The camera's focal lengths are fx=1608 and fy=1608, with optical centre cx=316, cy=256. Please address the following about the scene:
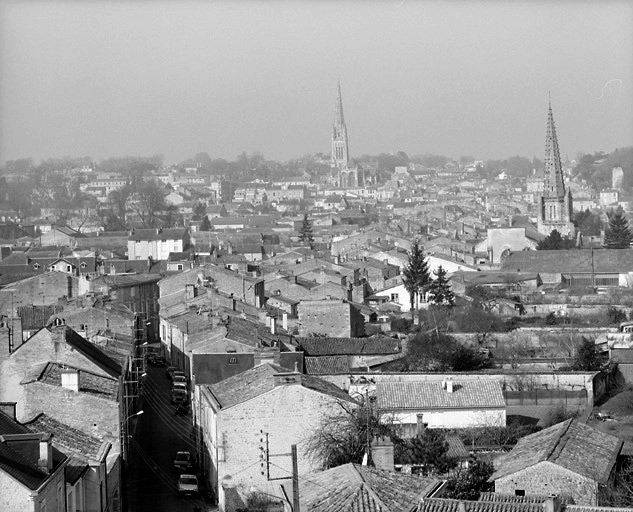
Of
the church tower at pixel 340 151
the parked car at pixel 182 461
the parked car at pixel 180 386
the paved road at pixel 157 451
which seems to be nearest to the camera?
the paved road at pixel 157 451

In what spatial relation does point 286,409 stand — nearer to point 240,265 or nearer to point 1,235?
point 240,265

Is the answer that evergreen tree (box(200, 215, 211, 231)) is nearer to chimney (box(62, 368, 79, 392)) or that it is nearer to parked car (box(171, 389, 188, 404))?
parked car (box(171, 389, 188, 404))

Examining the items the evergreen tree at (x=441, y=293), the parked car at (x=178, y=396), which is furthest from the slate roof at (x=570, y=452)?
the evergreen tree at (x=441, y=293)

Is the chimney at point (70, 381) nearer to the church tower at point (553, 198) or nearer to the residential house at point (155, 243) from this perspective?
the residential house at point (155, 243)

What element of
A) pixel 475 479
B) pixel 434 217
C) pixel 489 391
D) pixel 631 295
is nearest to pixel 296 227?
pixel 434 217

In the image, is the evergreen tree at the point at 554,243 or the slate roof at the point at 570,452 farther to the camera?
the evergreen tree at the point at 554,243

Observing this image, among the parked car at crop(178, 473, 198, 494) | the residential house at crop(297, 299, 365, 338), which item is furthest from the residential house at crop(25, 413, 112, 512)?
the residential house at crop(297, 299, 365, 338)
